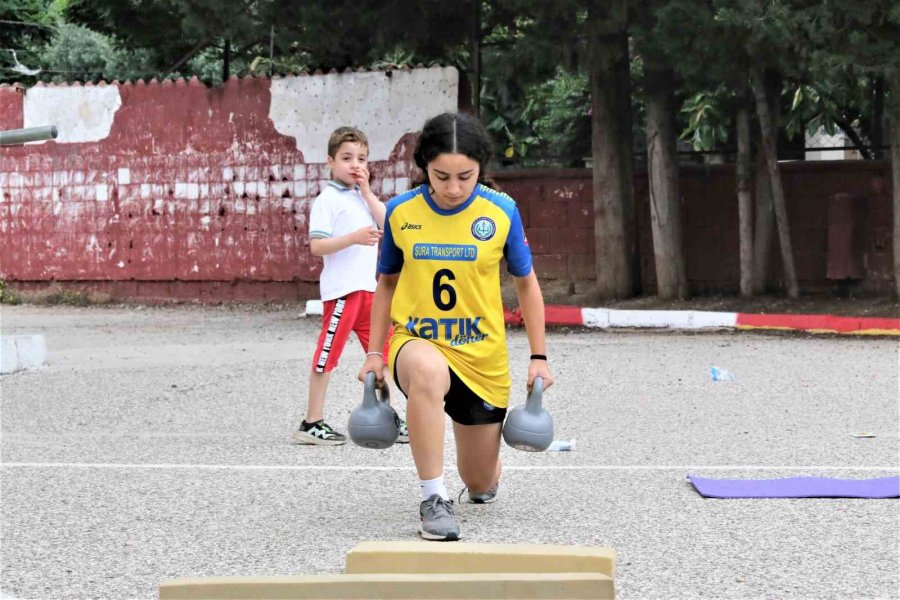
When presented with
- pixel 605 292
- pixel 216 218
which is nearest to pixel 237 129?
pixel 216 218

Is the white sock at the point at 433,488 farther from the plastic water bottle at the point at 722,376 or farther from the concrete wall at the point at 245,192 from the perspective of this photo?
the concrete wall at the point at 245,192

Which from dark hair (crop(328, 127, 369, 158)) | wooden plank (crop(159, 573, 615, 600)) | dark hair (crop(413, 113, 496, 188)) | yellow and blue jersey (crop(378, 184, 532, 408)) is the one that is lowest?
wooden plank (crop(159, 573, 615, 600))

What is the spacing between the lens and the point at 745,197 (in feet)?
57.3

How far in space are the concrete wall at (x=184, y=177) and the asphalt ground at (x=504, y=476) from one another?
6.62 meters

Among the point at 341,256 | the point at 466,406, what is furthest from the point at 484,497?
the point at 341,256

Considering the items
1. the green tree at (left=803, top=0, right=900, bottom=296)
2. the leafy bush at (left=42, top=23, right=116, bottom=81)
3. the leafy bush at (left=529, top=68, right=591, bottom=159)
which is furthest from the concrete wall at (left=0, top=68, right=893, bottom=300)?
the leafy bush at (left=42, top=23, right=116, bottom=81)

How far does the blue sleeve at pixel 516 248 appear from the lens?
225 inches

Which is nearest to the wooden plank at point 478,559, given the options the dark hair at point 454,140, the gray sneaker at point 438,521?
the gray sneaker at point 438,521

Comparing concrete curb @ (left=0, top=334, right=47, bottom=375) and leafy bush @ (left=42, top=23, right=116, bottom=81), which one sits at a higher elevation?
leafy bush @ (left=42, top=23, right=116, bottom=81)

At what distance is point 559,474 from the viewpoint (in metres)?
7.06

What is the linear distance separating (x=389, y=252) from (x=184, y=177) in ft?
48.6

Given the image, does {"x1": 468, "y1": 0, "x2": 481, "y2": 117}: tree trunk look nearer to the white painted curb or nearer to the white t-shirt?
the white painted curb

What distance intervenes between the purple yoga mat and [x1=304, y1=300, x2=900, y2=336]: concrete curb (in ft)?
24.5

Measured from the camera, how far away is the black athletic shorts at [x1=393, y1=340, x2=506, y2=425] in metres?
5.71
